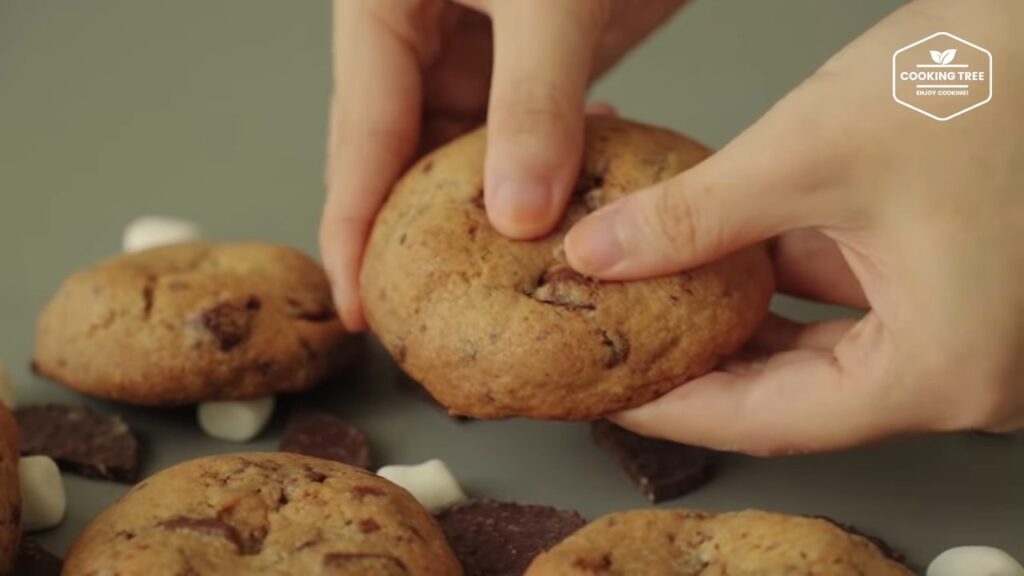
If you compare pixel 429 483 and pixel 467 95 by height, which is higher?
pixel 467 95

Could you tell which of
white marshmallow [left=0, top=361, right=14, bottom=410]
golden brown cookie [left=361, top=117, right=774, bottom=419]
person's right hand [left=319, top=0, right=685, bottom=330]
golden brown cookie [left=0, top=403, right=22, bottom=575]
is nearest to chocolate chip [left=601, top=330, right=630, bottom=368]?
golden brown cookie [left=361, top=117, right=774, bottom=419]

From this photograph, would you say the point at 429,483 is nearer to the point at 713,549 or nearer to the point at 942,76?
the point at 713,549

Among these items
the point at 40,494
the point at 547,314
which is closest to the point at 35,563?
the point at 40,494

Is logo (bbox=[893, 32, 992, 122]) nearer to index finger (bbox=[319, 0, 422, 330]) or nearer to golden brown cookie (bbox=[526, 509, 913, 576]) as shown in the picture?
golden brown cookie (bbox=[526, 509, 913, 576])

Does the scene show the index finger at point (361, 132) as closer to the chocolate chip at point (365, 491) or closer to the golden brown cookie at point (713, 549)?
the chocolate chip at point (365, 491)

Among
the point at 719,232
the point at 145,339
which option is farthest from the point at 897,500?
the point at 145,339

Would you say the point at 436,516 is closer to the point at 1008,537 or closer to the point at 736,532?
the point at 736,532

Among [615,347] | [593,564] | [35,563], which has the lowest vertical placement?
[35,563]

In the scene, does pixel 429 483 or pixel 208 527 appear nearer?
pixel 208 527

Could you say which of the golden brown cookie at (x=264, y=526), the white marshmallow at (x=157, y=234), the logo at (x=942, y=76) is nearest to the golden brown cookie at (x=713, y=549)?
the golden brown cookie at (x=264, y=526)
